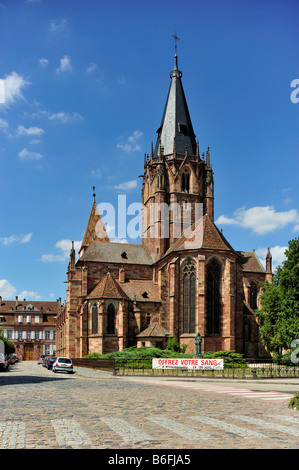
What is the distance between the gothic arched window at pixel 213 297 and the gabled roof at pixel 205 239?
194cm

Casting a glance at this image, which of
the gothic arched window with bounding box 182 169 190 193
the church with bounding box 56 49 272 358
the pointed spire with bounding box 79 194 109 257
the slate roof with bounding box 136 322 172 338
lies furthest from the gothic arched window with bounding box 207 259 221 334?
the pointed spire with bounding box 79 194 109 257

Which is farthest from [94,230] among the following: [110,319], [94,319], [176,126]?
[110,319]

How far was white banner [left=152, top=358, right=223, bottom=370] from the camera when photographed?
3369 centimetres

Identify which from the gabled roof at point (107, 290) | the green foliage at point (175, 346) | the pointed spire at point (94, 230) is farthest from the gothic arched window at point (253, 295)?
the pointed spire at point (94, 230)

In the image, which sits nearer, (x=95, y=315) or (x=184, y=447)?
(x=184, y=447)

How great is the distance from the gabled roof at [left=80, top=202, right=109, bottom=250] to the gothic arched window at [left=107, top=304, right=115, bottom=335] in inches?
785

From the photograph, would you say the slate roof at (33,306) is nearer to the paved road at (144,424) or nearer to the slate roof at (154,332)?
the slate roof at (154,332)

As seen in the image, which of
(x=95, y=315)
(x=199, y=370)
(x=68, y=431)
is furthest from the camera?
(x=95, y=315)

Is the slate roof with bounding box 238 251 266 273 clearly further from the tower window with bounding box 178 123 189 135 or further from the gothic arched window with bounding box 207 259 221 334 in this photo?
the tower window with bounding box 178 123 189 135

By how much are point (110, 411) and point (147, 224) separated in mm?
57575

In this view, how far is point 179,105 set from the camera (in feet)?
234
